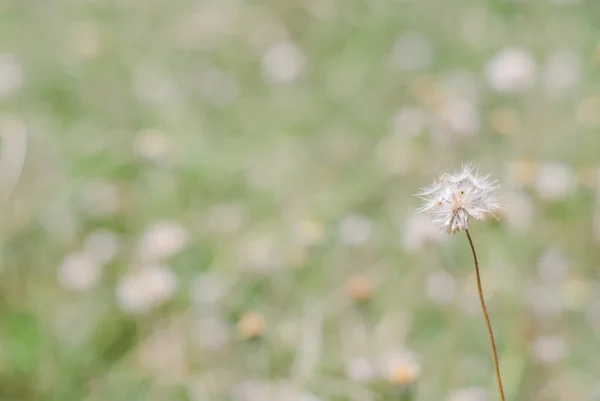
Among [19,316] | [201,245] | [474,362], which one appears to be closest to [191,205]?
[201,245]

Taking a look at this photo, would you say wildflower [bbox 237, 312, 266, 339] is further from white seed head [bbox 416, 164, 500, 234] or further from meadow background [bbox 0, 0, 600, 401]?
white seed head [bbox 416, 164, 500, 234]

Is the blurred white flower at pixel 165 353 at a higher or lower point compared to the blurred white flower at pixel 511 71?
lower

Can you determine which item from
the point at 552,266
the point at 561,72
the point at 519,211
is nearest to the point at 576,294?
the point at 552,266

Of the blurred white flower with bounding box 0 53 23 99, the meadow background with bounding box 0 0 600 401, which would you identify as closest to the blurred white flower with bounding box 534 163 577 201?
the meadow background with bounding box 0 0 600 401

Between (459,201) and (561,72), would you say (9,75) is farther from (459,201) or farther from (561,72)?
(459,201)

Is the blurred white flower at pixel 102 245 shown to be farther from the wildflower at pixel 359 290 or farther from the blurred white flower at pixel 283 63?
the blurred white flower at pixel 283 63

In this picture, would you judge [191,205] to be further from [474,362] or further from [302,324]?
[474,362]

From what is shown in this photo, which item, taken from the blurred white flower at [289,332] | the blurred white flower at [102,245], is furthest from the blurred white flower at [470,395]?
the blurred white flower at [102,245]
